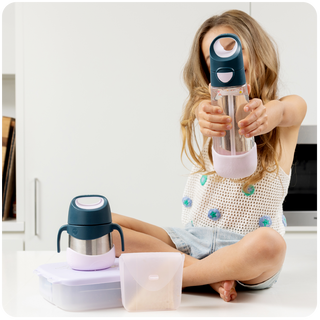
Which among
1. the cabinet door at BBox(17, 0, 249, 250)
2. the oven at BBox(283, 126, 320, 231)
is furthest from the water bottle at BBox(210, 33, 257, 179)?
the oven at BBox(283, 126, 320, 231)

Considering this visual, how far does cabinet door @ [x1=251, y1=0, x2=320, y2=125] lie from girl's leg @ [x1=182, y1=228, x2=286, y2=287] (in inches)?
39.5

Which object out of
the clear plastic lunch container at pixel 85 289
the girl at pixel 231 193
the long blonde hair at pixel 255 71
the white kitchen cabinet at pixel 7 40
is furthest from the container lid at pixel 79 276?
the white kitchen cabinet at pixel 7 40

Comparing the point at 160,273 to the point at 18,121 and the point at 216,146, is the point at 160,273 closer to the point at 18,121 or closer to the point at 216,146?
the point at 216,146

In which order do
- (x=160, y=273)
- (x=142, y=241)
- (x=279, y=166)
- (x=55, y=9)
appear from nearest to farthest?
(x=160, y=273) < (x=142, y=241) < (x=279, y=166) < (x=55, y=9)

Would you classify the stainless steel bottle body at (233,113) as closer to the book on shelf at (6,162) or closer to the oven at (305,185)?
the oven at (305,185)

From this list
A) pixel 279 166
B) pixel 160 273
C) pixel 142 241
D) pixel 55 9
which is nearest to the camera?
pixel 160 273

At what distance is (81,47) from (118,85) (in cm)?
22

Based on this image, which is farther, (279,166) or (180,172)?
(180,172)

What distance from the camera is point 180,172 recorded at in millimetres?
1583

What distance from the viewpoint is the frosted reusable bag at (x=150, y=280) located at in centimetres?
70

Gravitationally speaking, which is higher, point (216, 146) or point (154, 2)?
point (154, 2)

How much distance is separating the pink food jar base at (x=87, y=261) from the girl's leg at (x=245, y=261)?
18cm

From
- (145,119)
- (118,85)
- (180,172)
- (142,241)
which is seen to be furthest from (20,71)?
(142,241)

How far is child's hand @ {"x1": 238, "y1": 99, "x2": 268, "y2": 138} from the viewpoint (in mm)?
697
